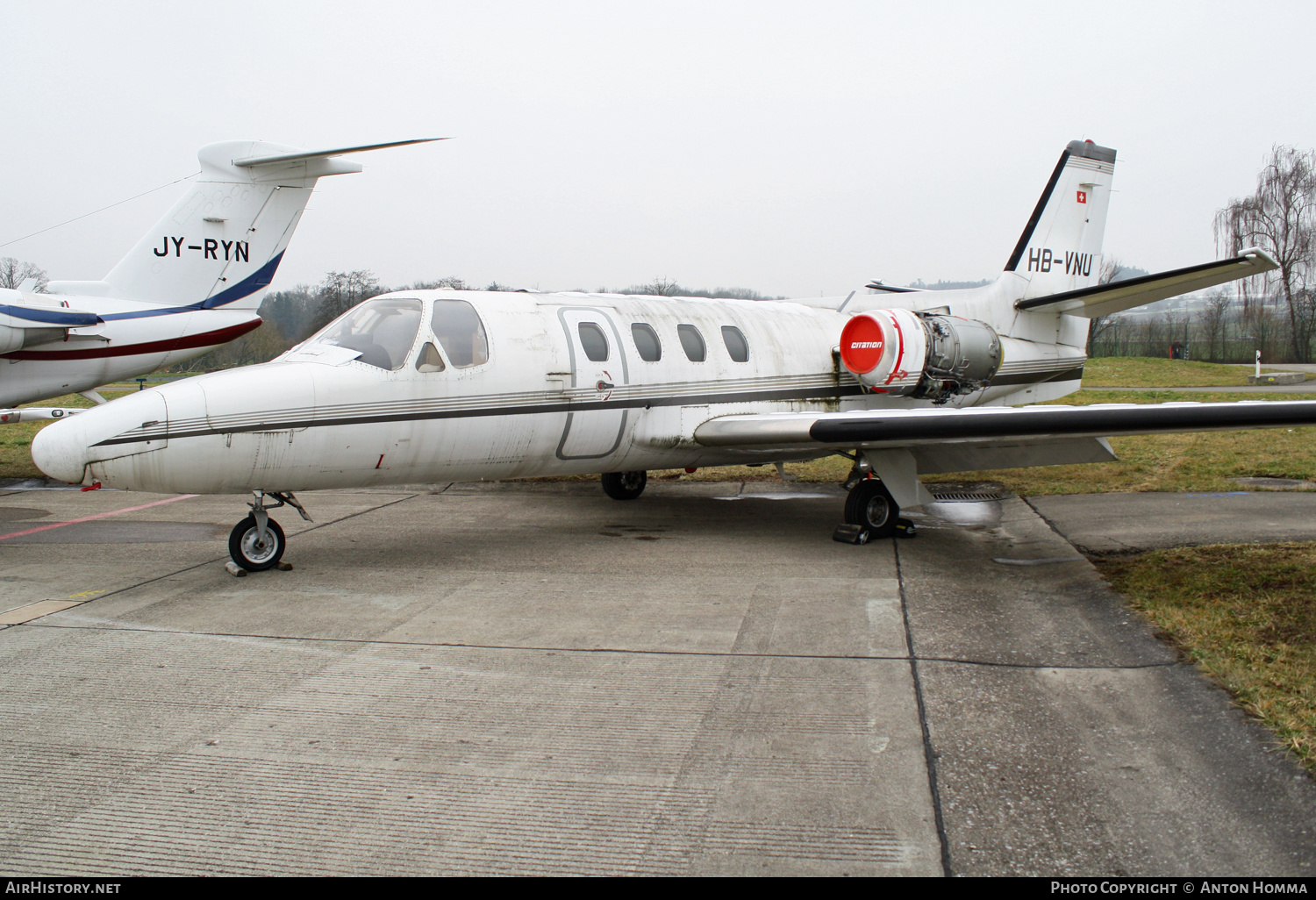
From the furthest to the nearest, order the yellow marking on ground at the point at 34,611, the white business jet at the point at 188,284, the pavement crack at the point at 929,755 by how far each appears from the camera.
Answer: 1. the white business jet at the point at 188,284
2. the yellow marking on ground at the point at 34,611
3. the pavement crack at the point at 929,755

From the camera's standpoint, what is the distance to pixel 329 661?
16.2ft

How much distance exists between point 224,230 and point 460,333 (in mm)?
7718

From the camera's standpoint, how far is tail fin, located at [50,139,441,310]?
40.8ft

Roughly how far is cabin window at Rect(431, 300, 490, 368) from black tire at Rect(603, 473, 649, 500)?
364 cm

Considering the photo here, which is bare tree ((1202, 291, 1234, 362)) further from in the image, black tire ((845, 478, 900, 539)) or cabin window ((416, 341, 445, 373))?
cabin window ((416, 341, 445, 373))

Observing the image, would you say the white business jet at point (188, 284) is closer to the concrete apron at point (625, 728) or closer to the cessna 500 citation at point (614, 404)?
the cessna 500 citation at point (614, 404)

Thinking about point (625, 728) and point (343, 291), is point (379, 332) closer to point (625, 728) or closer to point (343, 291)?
point (625, 728)

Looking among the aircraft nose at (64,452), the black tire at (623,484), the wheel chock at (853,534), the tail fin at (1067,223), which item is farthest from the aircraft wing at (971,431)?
the aircraft nose at (64,452)

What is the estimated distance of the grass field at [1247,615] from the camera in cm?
400

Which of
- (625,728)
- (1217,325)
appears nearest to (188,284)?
(625,728)

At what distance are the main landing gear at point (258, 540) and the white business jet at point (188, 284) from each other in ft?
20.0

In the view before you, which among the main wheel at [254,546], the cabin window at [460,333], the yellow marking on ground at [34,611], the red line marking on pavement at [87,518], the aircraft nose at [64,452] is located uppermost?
the cabin window at [460,333]

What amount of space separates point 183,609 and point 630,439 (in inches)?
164

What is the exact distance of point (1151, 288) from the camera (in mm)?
9562
